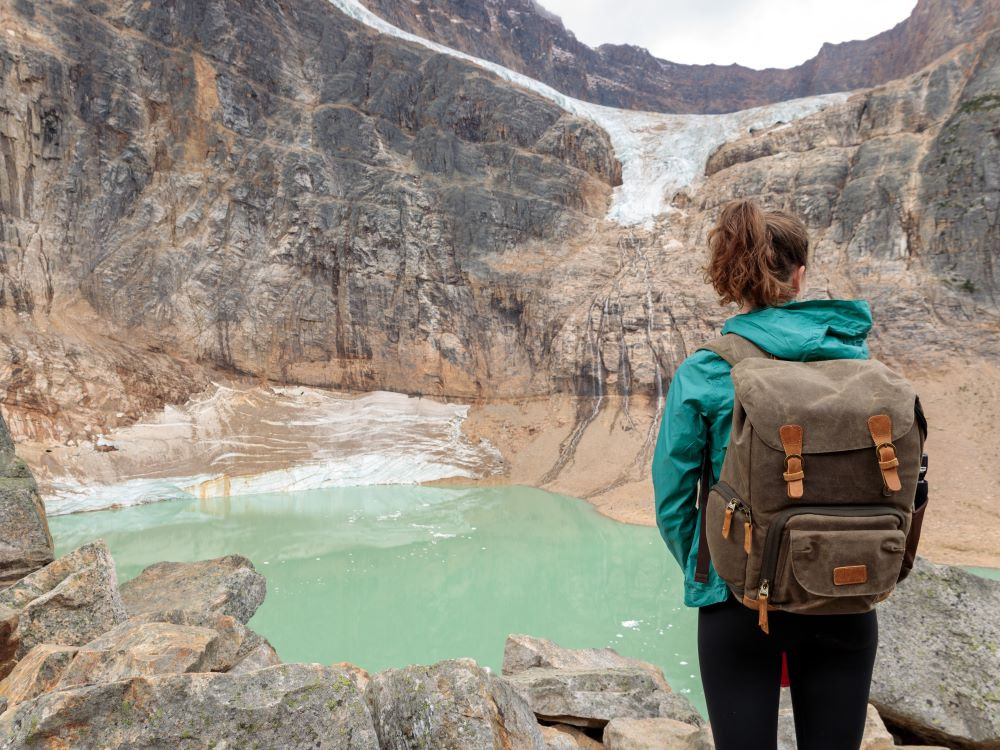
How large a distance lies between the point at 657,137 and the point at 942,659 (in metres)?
43.2

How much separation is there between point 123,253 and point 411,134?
17.0 metres

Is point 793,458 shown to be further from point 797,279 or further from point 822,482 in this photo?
point 797,279

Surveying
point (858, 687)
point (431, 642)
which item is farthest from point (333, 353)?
point (858, 687)

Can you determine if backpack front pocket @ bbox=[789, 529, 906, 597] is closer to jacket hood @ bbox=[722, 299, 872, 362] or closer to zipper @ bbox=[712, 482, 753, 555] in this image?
A: zipper @ bbox=[712, 482, 753, 555]

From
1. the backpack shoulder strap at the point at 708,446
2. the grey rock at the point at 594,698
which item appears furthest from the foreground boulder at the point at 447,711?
the backpack shoulder strap at the point at 708,446

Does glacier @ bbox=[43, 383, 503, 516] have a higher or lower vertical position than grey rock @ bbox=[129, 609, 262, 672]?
lower

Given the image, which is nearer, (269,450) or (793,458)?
(793,458)

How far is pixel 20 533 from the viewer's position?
5.46 meters

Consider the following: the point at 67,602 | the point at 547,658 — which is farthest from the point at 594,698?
the point at 67,602

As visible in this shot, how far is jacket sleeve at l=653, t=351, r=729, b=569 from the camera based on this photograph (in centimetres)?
157

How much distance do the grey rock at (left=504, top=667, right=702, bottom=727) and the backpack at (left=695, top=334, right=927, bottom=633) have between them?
2.76m

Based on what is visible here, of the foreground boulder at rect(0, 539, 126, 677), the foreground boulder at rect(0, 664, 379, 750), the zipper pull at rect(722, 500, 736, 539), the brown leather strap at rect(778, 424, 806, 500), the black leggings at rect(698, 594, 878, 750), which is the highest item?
the brown leather strap at rect(778, 424, 806, 500)

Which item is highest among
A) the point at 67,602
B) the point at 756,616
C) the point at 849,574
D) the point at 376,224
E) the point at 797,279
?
the point at 376,224

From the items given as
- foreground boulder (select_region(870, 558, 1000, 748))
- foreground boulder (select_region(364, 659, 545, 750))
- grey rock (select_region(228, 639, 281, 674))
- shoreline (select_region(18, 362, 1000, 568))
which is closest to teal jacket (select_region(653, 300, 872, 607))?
foreground boulder (select_region(364, 659, 545, 750))
